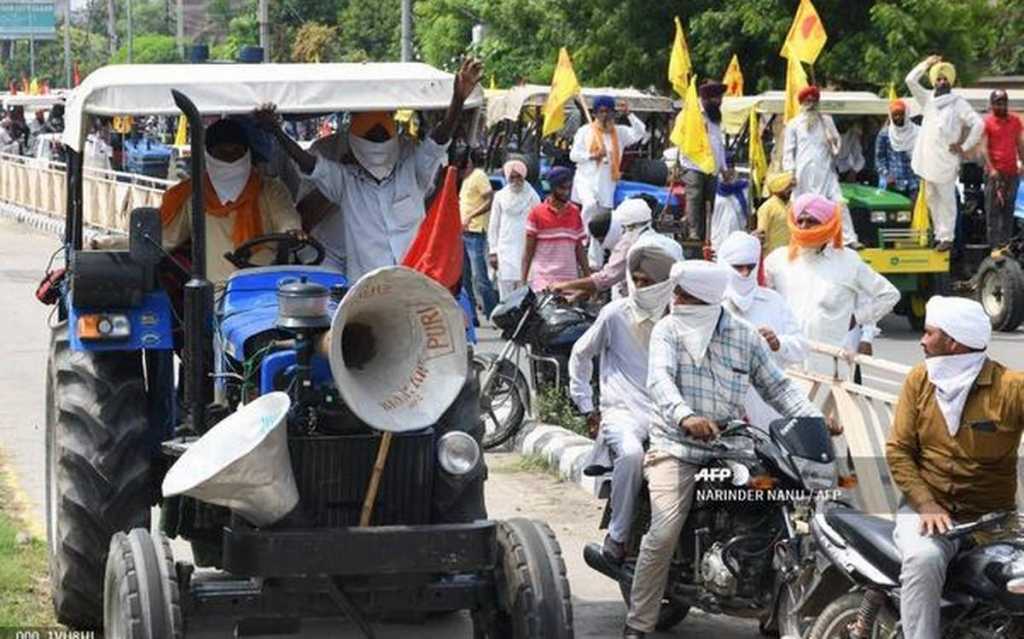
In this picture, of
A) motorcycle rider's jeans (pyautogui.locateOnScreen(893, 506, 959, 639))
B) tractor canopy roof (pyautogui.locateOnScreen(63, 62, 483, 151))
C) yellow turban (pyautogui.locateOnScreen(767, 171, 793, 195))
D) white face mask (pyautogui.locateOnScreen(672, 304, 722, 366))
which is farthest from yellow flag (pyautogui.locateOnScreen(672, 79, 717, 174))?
motorcycle rider's jeans (pyautogui.locateOnScreen(893, 506, 959, 639))

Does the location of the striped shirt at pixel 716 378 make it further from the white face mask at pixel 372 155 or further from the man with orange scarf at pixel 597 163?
the man with orange scarf at pixel 597 163

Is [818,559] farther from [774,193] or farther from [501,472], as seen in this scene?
[774,193]

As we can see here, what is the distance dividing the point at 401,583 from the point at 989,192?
1428 centimetres

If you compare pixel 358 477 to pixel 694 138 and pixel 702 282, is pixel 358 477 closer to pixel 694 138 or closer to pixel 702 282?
pixel 702 282

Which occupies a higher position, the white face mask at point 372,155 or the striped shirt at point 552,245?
the white face mask at point 372,155

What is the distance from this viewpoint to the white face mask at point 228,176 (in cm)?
873

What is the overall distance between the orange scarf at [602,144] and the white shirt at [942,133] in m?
2.86

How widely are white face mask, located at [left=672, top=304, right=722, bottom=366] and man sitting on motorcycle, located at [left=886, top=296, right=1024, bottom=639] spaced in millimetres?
1329

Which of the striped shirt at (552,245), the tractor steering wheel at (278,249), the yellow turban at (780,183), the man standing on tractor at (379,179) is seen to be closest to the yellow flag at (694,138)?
the yellow turban at (780,183)

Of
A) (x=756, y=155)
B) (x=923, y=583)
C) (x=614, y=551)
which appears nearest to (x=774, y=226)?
(x=756, y=155)

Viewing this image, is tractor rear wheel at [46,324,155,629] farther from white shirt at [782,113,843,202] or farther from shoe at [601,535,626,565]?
white shirt at [782,113,843,202]

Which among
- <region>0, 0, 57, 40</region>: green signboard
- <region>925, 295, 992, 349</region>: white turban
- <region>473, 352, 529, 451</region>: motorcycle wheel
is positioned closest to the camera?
<region>925, 295, 992, 349</region>: white turban

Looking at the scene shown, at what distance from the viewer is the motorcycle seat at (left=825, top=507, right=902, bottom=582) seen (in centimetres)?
688

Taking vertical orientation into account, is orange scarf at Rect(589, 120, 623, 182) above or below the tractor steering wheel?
below
